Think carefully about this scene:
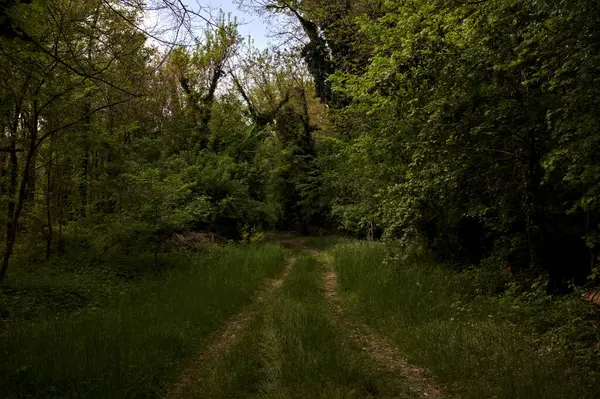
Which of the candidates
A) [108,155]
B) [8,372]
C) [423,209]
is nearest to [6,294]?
[8,372]

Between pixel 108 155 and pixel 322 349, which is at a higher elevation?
pixel 108 155

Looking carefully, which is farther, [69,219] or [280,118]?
[280,118]

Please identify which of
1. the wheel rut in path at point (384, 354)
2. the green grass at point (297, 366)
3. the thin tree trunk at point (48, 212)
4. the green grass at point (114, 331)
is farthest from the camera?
the thin tree trunk at point (48, 212)

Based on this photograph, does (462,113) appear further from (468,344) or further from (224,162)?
(224,162)

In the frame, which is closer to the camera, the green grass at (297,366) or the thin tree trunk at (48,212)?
the green grass at (297,366)

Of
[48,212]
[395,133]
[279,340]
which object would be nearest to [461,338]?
[279,340]

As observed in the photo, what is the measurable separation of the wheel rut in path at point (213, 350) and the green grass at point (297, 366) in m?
0.23

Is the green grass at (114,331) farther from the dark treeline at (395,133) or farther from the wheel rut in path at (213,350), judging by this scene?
the dark treeline at (395,133)

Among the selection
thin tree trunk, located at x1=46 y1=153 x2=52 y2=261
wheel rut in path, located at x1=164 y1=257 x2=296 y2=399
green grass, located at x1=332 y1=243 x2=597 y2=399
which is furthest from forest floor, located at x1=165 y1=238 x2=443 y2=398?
thin tree trunk, located at x1=46 y1=153 x2=52 y2=261

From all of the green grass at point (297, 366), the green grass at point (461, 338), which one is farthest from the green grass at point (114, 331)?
the green grass at point (461, 338)

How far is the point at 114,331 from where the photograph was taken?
6129 millimetres

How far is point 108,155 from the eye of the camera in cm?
1384

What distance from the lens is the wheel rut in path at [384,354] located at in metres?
4.64

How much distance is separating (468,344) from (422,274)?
439 cm
